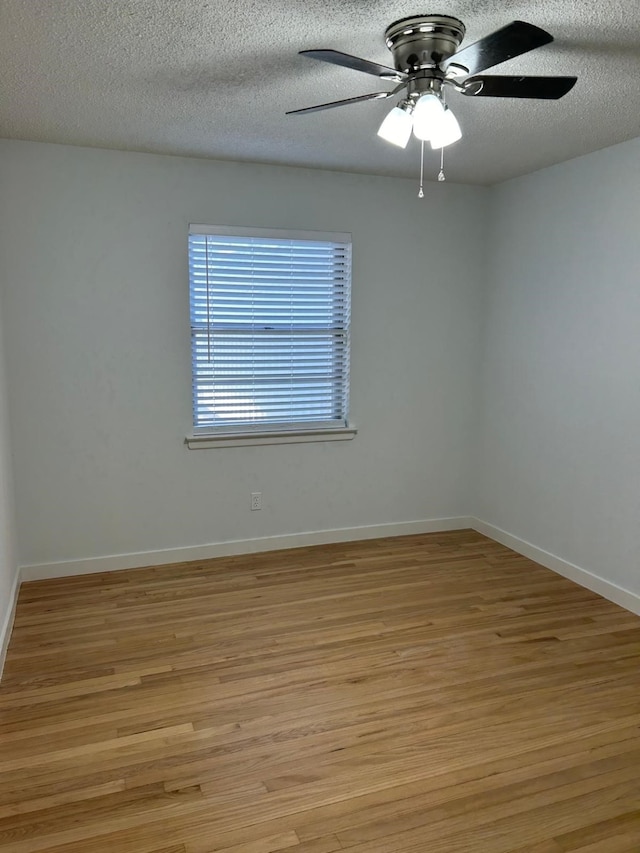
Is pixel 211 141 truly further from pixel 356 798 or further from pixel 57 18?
Answer: pixel 356 798

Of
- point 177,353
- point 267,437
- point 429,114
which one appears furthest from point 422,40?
point 267,437

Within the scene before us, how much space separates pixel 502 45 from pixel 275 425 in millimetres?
2816

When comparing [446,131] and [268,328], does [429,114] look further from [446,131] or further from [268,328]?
[268,328]

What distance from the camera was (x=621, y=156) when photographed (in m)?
3.36

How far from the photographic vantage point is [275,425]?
4234mm

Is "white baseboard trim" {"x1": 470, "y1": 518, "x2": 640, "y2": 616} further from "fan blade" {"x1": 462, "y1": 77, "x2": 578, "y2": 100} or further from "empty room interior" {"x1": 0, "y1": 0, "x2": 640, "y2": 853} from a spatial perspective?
"fan blade" {"x1": 462, "y1": 77, "x2": 578, "y2": 100}

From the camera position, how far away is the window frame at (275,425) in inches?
155

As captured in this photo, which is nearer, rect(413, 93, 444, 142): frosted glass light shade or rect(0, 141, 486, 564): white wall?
rect(413, 93, 444, 142): frosted glass light shade

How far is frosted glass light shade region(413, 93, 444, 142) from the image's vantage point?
2012mm

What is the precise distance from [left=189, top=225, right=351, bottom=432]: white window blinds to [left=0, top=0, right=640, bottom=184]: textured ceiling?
58cm

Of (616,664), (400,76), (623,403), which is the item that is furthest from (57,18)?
(616,664)

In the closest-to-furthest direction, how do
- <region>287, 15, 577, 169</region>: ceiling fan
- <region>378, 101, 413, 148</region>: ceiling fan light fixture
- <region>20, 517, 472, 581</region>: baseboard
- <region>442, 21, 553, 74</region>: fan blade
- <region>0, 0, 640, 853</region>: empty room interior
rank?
<region>442, 21, 553, 74</region>: fan blade → <region>287, 15, 577, 169</region>: ceiling fan → <region>0, 0, 640, 853</region>: empty room interior → <region>378, 101, 413, 148</region>: ceiling fan light fixture → <region>20, 517, 472, 581</region>: baseboard

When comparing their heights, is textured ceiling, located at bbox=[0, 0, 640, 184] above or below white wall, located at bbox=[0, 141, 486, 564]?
above


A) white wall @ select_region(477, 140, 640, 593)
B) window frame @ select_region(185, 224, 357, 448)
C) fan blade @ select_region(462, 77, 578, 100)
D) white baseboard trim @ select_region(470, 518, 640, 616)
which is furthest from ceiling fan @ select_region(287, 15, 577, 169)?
white baseboard trim @ select_region(470, 518, 640, 616)
